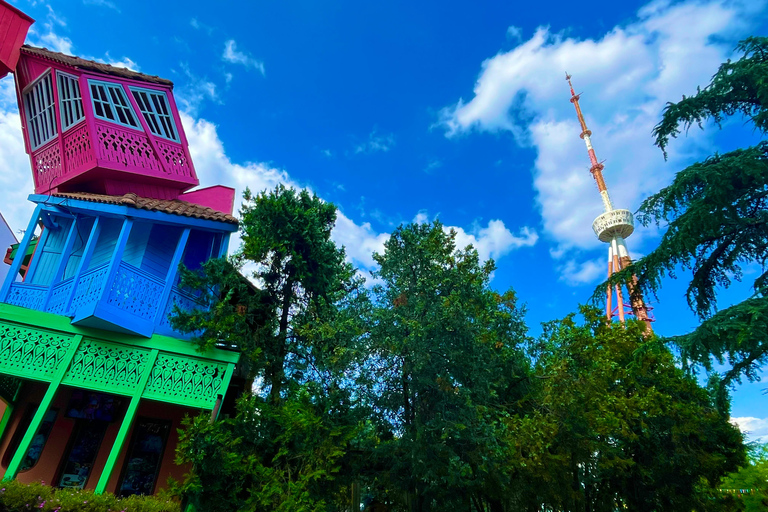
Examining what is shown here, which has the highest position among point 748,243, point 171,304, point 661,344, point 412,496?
point 748,243

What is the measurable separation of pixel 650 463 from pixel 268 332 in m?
14.2

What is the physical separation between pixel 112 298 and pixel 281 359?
379 centimetres

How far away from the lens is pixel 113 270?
28.1ft

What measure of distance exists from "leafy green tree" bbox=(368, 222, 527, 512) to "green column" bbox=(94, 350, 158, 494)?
14.9 feet

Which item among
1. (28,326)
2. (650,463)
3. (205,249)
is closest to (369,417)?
(205,249)

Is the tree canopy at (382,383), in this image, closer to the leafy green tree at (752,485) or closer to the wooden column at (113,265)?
the wooden column at (113,265)

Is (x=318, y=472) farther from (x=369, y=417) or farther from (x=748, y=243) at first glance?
(x=748, y=243)

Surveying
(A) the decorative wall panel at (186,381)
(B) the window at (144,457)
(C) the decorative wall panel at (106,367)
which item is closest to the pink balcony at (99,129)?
(C) the decorative wall panel at (106,367)

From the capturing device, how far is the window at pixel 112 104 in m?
10.6

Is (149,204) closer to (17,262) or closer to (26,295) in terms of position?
(17,262)

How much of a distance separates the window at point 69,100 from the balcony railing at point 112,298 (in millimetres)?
4200

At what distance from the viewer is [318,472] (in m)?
7.98

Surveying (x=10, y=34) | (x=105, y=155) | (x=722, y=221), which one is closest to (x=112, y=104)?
(x=105, y=155)

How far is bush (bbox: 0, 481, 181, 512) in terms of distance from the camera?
21.7 feet
